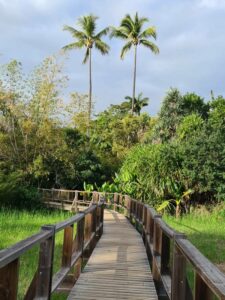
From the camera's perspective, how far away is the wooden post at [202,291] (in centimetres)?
298

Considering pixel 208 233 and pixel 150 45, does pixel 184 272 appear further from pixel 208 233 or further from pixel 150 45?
pixel 150 45

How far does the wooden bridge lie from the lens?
316 cm

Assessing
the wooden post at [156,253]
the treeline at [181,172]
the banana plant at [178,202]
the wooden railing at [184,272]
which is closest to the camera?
the wooden railing at [184,272]

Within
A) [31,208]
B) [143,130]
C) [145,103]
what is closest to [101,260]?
[31,208]

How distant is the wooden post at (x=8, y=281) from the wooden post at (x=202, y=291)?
1.27 meters

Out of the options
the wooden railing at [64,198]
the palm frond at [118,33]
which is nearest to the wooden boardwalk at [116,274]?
the wooden railing at [64,198]

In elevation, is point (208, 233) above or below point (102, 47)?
below

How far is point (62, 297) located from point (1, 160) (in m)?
25.7

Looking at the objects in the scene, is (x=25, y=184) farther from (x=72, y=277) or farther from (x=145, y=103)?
(x=145, y=103)

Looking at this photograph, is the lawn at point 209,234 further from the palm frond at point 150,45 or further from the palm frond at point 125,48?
the palm frond at point 125,48

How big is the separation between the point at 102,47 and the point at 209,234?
3483cm

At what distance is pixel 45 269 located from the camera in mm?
4574

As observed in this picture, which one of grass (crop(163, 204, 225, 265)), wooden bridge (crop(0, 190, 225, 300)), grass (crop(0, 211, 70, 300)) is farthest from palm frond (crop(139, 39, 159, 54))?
wooden bridge (crop(0, 190, 225, 300))

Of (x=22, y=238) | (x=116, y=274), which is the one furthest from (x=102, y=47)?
(x=116, y=274)
